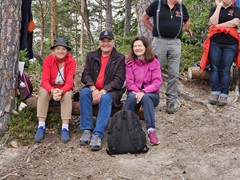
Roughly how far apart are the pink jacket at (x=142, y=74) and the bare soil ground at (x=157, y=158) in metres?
0.84

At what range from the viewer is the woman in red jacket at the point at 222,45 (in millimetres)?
6191

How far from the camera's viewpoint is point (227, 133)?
5242 millimetres

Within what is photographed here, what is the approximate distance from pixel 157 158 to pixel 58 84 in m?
2.08

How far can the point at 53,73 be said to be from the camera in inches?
205

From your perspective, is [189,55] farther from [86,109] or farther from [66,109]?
[66,109]

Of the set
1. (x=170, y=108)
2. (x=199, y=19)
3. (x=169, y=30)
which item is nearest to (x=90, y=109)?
(x=170, y=108)

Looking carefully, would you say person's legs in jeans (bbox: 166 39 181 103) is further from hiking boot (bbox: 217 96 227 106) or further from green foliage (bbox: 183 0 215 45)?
green foliage (bbox: 183 0 215 45)

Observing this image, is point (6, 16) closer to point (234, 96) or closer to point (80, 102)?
point (80, 102)

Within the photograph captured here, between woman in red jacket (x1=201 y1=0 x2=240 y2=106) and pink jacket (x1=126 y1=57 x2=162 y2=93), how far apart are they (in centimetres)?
173

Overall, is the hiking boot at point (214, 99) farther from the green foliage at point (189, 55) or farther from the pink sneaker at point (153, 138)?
the pink sneaker at point (153, 138)

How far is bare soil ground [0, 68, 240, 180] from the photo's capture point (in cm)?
392

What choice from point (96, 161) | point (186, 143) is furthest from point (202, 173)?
point (96, 161)

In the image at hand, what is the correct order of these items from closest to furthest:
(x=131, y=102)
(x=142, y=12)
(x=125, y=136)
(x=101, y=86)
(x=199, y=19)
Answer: (x=125, y=136), (x=131, y=102), (x=101, y=86), (x=142, y=12), (x=199, y=19)

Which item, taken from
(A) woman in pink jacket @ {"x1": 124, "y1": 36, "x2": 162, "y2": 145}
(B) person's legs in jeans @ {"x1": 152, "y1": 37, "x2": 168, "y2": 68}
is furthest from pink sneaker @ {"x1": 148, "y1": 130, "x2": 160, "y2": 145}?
(B) person's legs in jeans @ {"x1": 152, "y1": 37, "x2": 168, "y2": 68}
